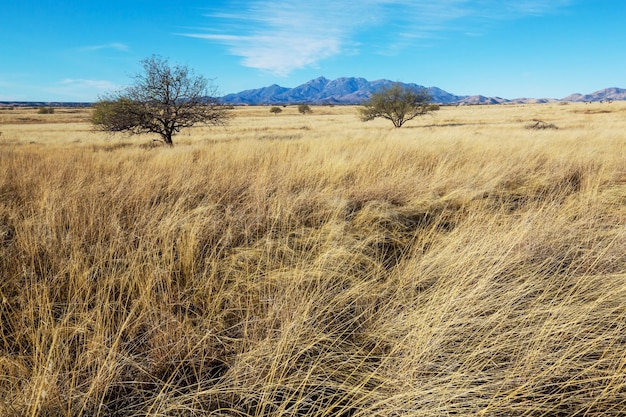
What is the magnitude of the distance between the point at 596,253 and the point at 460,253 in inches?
50.9

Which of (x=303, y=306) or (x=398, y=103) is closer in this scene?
(x=303, y=306)

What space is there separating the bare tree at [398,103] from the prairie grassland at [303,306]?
33.1 m

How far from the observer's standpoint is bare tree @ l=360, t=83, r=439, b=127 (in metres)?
35.8

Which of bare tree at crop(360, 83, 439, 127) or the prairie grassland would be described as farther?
bare tree at crop(360, 83, 439, 127)

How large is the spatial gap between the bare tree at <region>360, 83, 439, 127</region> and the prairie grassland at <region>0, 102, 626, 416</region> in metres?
33.1

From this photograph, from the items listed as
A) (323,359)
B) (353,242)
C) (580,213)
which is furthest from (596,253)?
(323,359)

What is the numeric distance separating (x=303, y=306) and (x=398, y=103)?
3672cm

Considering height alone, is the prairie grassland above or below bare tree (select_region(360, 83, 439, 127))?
below

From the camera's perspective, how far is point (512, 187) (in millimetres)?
5566

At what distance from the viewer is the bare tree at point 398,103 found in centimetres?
3581

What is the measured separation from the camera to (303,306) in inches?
83.7

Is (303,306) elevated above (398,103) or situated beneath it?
situated beneath

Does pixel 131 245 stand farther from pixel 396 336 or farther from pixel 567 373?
pixel 567 373

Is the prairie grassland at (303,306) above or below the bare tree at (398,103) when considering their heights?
below
